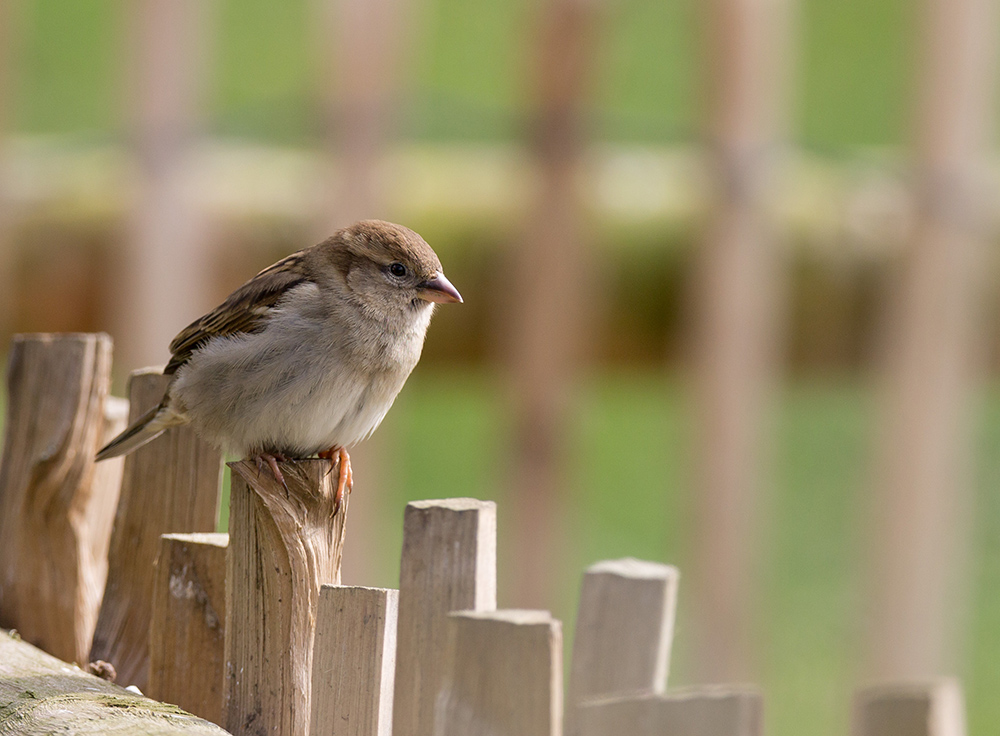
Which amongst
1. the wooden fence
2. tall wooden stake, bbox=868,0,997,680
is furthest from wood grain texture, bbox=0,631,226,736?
tall wooden stake, bbox=868,0,997,680

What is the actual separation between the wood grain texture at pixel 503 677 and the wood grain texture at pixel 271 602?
1.35 ft

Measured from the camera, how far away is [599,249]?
425 centimetres

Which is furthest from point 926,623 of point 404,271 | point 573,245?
point 404,271

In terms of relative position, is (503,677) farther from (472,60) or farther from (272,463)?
(472,60)

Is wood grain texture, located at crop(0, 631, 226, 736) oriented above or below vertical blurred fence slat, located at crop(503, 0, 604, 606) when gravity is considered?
below

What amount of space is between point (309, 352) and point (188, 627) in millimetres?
603

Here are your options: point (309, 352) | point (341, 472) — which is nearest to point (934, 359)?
point (309, 352)

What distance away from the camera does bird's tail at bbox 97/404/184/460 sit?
2.23 m

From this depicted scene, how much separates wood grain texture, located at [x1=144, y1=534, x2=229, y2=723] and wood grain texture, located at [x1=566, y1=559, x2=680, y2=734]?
67cm

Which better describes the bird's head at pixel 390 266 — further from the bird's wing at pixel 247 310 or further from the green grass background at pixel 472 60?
the green grass background at pixel 472 60

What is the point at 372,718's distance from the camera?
60.1 inches

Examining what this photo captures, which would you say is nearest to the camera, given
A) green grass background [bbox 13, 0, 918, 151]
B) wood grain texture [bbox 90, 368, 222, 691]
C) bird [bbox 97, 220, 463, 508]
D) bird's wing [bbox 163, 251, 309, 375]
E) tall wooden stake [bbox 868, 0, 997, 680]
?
wood grain texture [bbox 90, 368, 222, 691]

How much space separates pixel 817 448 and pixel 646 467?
1.28m

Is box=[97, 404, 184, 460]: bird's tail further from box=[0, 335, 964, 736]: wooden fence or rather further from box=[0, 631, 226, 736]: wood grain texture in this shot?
box=[0, 631, 226, 736]: wood grain texture
